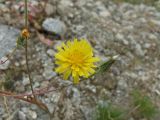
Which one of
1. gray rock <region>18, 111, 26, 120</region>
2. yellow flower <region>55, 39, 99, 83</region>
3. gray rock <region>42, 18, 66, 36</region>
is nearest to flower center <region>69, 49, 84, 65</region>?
yellow flower <region>55, 39, 99, 83</region>

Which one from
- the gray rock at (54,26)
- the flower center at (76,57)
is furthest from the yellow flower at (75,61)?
the gray rock at (54,26)

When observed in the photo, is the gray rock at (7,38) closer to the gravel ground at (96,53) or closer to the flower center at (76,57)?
the gravel ground at (96,53)

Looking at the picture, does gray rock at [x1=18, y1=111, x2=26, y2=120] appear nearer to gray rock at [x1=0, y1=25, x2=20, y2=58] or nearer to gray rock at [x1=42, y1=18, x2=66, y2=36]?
gray rock at [x1=0, y1=25, x2=20, y2=58]

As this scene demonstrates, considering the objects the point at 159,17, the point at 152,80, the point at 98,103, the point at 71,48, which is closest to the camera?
the point at 71,48

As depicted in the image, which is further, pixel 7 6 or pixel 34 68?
pixel 7 6

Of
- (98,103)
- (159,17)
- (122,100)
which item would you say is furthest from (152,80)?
(159,17)

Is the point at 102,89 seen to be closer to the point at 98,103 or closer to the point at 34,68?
the point at 98,103

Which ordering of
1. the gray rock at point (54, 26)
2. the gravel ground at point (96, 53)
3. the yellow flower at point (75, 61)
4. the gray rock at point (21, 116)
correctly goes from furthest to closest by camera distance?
the gray rock at point (54, 26) < the gravel ground at point (96, 53) < the gray rock at point (21, 116) < the yellow flower at point (75, 61)
